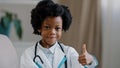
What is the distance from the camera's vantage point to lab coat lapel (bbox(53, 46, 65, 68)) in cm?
123

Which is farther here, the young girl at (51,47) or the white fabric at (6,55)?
the white fabric at (6,55)

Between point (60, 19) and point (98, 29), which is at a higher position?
point (60, 19)

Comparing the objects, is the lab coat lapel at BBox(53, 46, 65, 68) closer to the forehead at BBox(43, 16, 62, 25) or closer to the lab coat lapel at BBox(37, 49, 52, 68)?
the lab coat lapel at BBox(37, 49, 52, 68)

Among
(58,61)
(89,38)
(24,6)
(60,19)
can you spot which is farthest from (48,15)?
(24,6)

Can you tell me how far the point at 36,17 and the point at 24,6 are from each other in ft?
3.07

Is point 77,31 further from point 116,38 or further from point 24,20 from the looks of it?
point 24,20

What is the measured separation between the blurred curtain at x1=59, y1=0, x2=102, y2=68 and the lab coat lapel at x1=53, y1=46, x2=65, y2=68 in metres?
0.68

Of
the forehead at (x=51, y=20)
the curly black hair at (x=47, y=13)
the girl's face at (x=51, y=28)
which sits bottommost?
the girl's face at (x=51, y=28)

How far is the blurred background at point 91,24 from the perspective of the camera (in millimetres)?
1843

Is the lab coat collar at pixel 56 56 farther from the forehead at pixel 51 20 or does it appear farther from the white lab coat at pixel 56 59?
the forehead at pixel 51 20

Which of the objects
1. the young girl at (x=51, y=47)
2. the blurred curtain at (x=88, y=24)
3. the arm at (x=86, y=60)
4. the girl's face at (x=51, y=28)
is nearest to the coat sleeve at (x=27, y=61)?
the young girl at (x=51, y=47)

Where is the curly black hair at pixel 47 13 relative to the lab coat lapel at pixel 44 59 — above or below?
above

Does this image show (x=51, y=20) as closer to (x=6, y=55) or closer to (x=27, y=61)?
(x=27, y=61)

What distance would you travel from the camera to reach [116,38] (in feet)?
6.03
